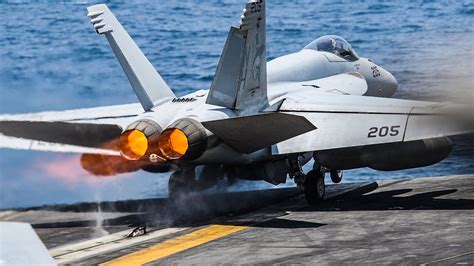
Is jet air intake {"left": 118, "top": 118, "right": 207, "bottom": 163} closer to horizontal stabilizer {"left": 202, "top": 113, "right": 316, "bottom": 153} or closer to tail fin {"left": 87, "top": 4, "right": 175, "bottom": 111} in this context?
horizontal stabilizer {"left": 202, "top": 113, "right": 316, "bottom": 153}

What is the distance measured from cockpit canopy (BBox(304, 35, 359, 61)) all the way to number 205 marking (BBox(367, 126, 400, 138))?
605 centimetres

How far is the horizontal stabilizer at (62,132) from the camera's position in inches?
886

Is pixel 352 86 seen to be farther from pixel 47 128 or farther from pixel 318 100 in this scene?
pixel 47 128

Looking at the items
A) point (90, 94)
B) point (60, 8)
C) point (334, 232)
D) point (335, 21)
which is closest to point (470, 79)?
point (90, 94)

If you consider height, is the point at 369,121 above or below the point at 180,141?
below

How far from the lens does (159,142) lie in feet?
69.7

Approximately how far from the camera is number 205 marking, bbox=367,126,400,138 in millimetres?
22203

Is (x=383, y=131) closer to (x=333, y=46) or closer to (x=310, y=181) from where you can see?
(x=310, y=181)

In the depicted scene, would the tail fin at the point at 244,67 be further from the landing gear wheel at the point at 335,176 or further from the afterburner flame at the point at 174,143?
the landing gear wheel at the point at 335,176

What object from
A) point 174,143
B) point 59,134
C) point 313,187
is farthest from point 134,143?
point 313,187

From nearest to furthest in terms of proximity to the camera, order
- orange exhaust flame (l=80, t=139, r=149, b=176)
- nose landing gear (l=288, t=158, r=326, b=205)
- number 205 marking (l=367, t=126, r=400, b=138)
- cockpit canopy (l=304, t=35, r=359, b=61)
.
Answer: number 205 marking (l=367, t=126, r=400, b=138) → orange exhaust flame (l=80, t=139, r=149, b=176) → nose landing gear (l=288, t=158, r=326, b=205) → cockpit canopy (l=304, t=35, r=359, b=61)

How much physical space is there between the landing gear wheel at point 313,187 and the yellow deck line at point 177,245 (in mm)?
3039

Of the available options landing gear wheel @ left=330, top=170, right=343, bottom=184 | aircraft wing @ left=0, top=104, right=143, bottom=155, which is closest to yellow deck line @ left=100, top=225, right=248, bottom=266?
aircraft wing @ left=0, top=104, right=143, bottom=155

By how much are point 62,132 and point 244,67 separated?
3.90 m
